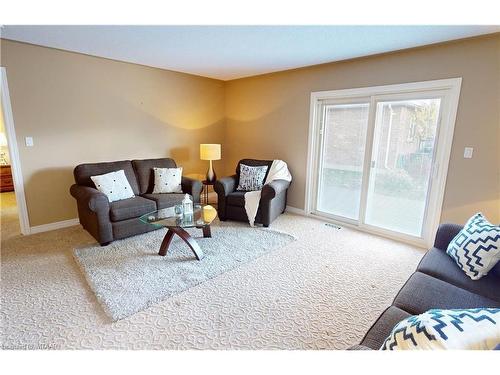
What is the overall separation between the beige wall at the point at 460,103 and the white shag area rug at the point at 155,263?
1.51 metres

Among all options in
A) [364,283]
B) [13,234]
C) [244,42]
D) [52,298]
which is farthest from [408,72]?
[13,234]

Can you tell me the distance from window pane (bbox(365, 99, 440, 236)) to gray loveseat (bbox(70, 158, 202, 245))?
250cm

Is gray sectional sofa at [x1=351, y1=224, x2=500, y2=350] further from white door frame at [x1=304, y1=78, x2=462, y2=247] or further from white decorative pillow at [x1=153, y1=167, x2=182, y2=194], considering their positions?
white decorative pillow at [x1=153, y1=167, x2=182, y2=194]

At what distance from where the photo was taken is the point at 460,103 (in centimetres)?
265

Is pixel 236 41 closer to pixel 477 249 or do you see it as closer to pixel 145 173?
pixel 145 173

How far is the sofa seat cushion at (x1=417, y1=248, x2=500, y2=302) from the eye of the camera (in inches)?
60.0

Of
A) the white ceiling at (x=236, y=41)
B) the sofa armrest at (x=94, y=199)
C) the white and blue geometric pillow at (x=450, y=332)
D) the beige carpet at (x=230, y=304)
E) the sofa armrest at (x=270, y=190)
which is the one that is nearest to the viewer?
the white and blue geometric pillow at (x=450, y=332)

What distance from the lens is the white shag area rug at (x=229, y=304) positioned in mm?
1675

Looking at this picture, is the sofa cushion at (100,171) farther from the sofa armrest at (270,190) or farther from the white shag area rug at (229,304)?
the sofa armrest at (270,190)

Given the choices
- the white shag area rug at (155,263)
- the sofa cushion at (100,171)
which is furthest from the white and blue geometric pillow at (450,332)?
the sofa cushion at (100,171)

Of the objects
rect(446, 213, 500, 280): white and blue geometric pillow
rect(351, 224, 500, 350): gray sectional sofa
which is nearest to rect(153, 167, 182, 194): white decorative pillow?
rect(351, 224, 500, 350): gray sectional sofa
